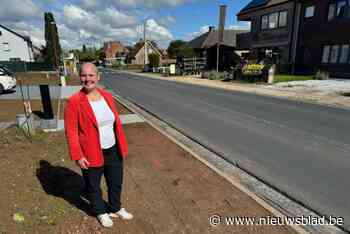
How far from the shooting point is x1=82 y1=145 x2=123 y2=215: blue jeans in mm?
2746

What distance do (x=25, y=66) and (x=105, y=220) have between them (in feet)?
153

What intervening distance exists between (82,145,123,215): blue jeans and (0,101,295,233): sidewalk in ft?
0.73

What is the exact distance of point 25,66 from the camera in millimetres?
41312

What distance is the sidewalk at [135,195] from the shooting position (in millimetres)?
2826

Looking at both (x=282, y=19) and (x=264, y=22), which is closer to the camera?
(x=282, y=19)

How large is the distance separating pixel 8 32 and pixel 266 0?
4732 cm

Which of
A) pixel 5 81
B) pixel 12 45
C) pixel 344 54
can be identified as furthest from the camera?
pixel 12 45

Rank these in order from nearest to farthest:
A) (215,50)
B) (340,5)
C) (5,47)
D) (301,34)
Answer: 1. (340,5)
2. (301,34)
3. (215,50)
4. (5,47)

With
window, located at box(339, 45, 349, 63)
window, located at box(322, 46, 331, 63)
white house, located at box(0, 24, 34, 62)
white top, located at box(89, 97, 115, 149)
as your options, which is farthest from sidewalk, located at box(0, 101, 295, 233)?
white house, located at box(0, 24, 34, 62)

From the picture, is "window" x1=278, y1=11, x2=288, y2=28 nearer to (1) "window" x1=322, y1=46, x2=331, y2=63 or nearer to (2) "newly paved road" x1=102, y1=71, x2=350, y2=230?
(1) "window" x1=322, y1=46, x2=331, y2=63

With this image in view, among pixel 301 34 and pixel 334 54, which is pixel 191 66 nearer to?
pixel 301 34

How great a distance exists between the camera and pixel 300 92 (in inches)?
564

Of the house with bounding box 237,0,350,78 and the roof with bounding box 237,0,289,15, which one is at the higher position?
the roof with bounding box 237,0,289,15

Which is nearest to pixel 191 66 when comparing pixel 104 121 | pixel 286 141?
pixel 286 141
